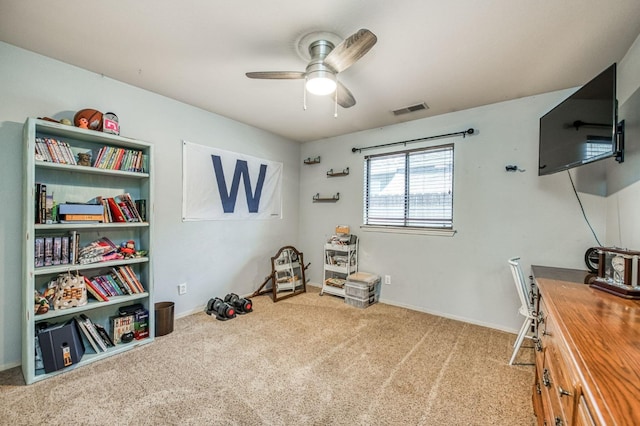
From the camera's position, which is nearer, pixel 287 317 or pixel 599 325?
pixel 599 325

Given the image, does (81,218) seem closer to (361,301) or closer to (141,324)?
(141,324)

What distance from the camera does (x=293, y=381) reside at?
2012 mm

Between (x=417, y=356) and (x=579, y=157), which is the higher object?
(x=579, y=157)

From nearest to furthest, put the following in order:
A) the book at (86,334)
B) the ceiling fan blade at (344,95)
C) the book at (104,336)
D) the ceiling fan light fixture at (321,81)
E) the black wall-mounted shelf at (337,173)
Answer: the ceiling fan light fixture at (321,81) < the ceiling fan blade at (344,95) < the book at (86,334) < the book at (104,336) < the black wall-mounted shelf at (337,173)

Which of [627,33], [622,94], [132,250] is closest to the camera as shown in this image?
[627,33]

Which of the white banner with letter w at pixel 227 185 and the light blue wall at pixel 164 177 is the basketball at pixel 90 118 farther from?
the white banner with letter w at pixel 227 185

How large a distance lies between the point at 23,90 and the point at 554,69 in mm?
4270

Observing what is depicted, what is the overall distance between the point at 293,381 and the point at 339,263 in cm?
213

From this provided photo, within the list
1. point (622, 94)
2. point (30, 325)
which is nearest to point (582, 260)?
point (622, 94)

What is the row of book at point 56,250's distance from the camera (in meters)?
2.05

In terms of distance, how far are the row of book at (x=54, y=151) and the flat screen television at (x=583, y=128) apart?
367cm

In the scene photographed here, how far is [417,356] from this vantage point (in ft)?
7.82

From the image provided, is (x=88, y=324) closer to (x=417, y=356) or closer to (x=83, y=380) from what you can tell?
(x=83, y=380)

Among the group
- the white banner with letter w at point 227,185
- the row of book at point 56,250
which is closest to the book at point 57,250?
the row of book at point 56,250
